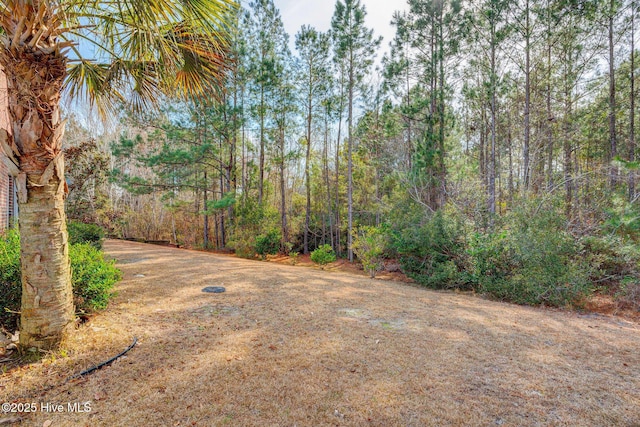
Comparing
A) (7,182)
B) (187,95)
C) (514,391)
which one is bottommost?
(514,391)

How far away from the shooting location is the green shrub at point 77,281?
262 centimetres

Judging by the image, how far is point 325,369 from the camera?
7.99ft

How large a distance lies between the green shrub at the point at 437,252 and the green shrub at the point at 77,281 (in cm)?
690

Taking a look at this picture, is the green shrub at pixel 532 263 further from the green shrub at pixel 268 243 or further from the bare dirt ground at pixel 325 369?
the green shrub at pixel 268 243

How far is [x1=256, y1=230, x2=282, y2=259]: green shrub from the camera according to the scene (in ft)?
42.3

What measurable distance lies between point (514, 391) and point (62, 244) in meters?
4.04

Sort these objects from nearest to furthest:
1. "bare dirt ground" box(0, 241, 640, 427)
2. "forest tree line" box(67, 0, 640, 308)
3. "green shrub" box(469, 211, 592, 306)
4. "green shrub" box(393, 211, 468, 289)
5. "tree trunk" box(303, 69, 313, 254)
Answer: "bare dirt ground" box(0, 241, 640, 427)
"green shrub" box(469, 211, 592, 306)
"forest tree line" box(67, 0, 640, 308)
"green shrub" box(393, 211, 468, 289)
"tree trunk" box(303, 69, 313, 254)

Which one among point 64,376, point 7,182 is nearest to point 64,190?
point 64,376

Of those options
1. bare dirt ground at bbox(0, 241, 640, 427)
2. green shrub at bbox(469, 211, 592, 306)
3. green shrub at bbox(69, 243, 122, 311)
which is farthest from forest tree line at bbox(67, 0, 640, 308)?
bare dirt ground at bbox(0, 241, 640, 427)

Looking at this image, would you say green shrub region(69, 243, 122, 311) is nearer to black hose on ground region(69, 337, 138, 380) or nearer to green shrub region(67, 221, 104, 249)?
black hose on ground region(69, 337, 138, 380)

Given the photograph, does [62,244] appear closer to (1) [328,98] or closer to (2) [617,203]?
(2) [617,203]

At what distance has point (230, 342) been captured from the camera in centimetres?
282

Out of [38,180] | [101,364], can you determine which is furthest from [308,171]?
[101,364]

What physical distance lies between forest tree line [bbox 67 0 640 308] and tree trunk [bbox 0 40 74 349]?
1.50m
